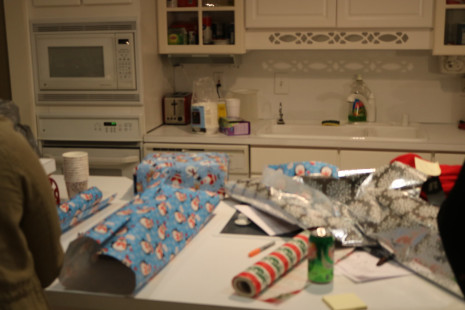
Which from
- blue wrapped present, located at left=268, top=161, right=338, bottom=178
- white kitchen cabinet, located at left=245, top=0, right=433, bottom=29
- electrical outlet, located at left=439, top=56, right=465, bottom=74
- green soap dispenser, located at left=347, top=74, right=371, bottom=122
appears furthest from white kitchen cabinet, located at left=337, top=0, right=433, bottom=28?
blue wrapped present, located at left=268, top=161, right=338, bottom=178

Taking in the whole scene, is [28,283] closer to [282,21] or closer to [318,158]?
[318,158]

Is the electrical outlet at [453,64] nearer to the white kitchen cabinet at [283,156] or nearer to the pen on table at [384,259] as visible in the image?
the white kitchen cabinet at [283,156]

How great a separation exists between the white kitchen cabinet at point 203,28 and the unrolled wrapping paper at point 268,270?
7.00 feet

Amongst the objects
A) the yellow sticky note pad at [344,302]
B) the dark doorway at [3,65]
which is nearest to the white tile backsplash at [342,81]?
the dark doorway at [3,65]

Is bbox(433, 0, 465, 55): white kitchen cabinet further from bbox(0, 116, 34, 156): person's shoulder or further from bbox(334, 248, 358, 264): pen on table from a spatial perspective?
bbox(0, 116, 34, 156): person's shoulder

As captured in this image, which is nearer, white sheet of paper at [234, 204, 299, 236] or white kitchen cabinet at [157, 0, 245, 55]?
white sheet of paper at [234, 204, 299, 236]

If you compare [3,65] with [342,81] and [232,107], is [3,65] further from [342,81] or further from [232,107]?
[342,81]

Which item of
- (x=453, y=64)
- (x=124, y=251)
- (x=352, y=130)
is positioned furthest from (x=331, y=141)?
(x=124, y=251)

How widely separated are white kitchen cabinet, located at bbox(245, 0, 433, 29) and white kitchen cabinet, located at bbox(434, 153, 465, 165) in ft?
2.51

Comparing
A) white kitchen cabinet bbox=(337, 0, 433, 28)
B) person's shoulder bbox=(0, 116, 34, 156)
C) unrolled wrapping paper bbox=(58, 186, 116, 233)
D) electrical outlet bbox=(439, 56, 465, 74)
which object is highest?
white kitchen cabinet bbox=(337, 0, 433, 28)

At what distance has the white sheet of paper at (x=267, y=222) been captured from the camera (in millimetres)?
1557

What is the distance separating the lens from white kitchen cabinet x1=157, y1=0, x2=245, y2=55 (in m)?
3.26

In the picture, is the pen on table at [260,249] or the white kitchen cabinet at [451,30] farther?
the white kitchen cabinet at [451,30]

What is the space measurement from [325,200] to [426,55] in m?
2.24
